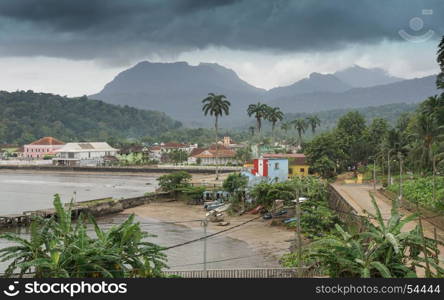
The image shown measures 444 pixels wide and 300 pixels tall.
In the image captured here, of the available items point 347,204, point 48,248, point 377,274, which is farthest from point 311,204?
point 48,248

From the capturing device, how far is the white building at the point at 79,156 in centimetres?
A: 13125

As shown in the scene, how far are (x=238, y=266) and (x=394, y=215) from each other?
1435 cm

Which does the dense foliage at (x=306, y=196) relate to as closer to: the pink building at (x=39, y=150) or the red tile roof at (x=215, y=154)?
the red tile roof at (x=215, y=154)

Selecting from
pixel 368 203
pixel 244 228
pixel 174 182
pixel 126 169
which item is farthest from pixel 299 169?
pixel 126 169

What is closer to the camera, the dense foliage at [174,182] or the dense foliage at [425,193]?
the dense foliage at [425,193]

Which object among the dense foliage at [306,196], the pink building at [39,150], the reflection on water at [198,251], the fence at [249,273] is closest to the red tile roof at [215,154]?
the pink building at [39,150]

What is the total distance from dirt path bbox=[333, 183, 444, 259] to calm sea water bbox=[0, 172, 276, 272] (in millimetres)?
9185

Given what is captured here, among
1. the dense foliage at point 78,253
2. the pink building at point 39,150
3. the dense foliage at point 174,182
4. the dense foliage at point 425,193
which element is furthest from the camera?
the pink building at point 39,150

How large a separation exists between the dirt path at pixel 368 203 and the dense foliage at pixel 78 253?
1464 centimetres

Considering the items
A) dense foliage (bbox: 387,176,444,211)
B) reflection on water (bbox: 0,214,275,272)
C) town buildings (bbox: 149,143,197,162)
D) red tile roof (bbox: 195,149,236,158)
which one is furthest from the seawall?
dense foliage (bbox: 387,176,444,211)

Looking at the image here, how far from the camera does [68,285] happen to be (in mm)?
10492

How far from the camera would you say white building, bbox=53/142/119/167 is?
431 ft

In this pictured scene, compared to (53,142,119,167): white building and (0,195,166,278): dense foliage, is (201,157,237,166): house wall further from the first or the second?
(0,195,166,278): dense foliage

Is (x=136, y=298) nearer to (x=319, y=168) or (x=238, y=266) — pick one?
(x=238, y=266)
